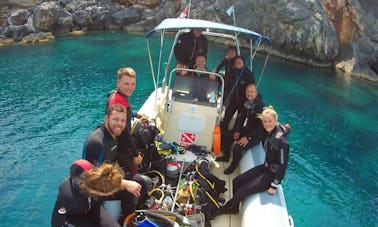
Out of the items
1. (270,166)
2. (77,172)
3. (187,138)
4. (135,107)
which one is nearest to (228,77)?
(187,138)

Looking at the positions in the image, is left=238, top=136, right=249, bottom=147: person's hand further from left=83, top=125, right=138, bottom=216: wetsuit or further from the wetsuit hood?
the wetsuit hood

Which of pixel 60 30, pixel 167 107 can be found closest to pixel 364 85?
pixel 167 107

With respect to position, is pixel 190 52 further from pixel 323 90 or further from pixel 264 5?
pixel 264 5

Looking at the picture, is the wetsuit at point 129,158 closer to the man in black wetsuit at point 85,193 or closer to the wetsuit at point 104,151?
the wetsuit at point 104,151

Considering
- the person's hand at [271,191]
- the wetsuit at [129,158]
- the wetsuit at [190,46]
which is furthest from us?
the wetsuit at [190,46]

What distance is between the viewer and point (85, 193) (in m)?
3.77

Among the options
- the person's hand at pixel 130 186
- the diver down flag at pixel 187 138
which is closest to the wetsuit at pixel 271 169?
the person's hand at pixel 130 186

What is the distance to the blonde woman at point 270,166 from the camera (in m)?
5.43

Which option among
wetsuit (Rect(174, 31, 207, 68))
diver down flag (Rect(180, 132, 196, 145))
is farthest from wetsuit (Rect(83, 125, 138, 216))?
wetsuit (Rect(174, 31, 207, 68))

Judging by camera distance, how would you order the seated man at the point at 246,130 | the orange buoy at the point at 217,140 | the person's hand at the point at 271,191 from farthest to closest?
the orange buoy at the point at 217,140
the seated man at the point at 246,130
the person's hand at the point at 271,191

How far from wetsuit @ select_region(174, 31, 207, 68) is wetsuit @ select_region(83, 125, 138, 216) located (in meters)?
4.83

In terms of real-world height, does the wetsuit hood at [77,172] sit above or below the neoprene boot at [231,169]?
above

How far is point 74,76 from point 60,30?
53.2ft

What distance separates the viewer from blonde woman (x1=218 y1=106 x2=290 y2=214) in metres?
5.43
